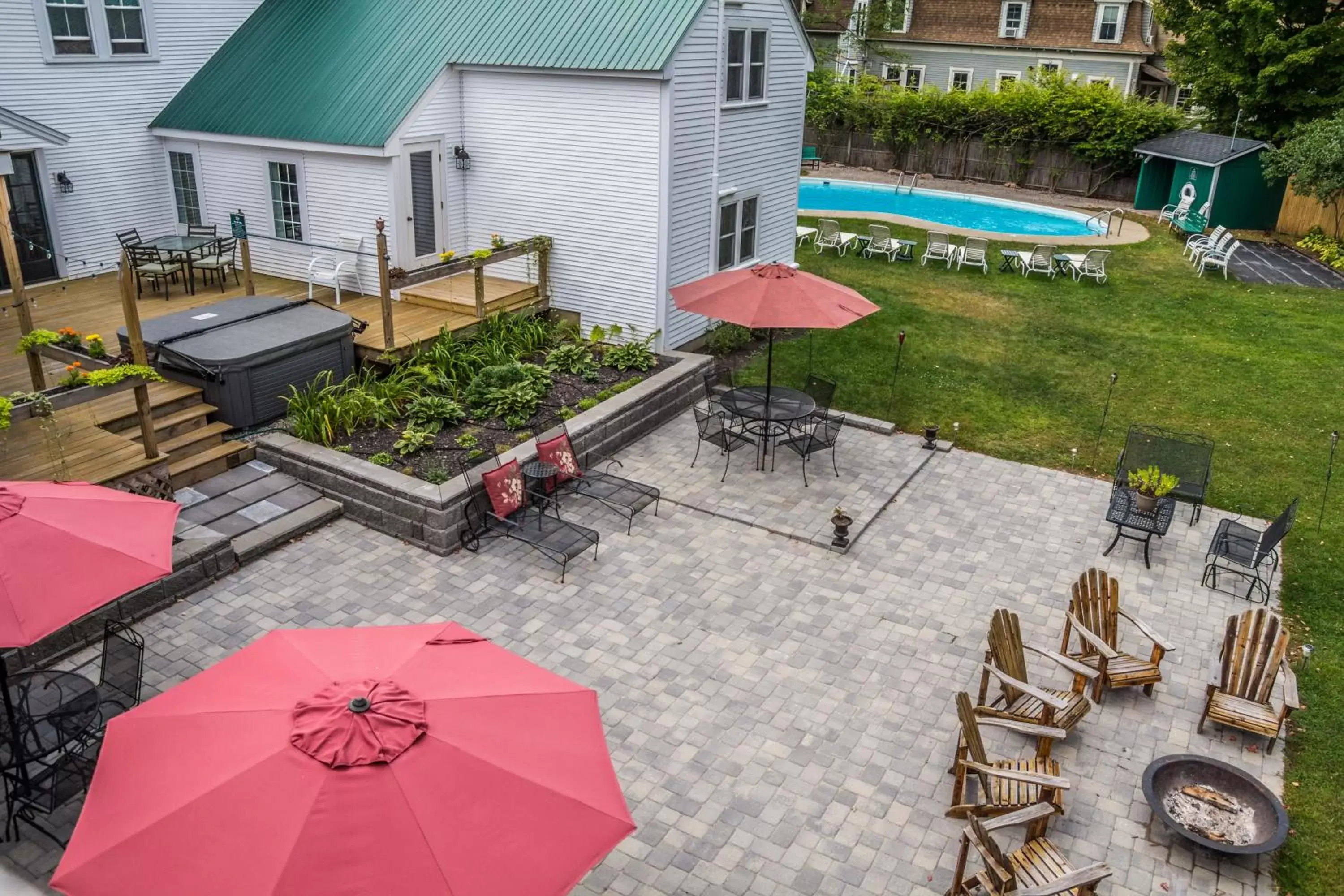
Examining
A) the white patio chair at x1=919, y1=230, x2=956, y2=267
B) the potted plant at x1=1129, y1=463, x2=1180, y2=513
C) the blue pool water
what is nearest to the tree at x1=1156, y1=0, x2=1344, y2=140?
the blue pool water

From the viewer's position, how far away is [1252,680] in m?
8.37

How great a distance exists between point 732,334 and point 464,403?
5454 millimetres

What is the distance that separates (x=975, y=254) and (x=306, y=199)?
46.9 ft

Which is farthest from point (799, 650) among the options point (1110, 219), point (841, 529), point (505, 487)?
point (1110, 219)

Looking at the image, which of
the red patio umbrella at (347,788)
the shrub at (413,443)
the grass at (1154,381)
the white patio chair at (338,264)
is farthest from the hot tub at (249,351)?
the red patio umbrella at (347,788)

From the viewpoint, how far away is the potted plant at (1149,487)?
10.9 meters

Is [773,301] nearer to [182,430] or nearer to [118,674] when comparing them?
[182,430]

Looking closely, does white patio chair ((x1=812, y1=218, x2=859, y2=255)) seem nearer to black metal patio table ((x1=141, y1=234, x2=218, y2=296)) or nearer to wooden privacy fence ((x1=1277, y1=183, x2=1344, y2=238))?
wooden privacy fence ((x1=1277, y1=183, x2=1344, y2=238))

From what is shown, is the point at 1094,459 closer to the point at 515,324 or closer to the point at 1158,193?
the point at 515,324

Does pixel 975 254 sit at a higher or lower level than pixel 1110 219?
lower

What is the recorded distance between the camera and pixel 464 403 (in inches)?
515

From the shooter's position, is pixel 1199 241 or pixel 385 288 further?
pixel 1199 241

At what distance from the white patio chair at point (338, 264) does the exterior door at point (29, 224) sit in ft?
14.2

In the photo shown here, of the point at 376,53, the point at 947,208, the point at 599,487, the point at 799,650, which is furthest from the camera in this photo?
the point at 947,208
